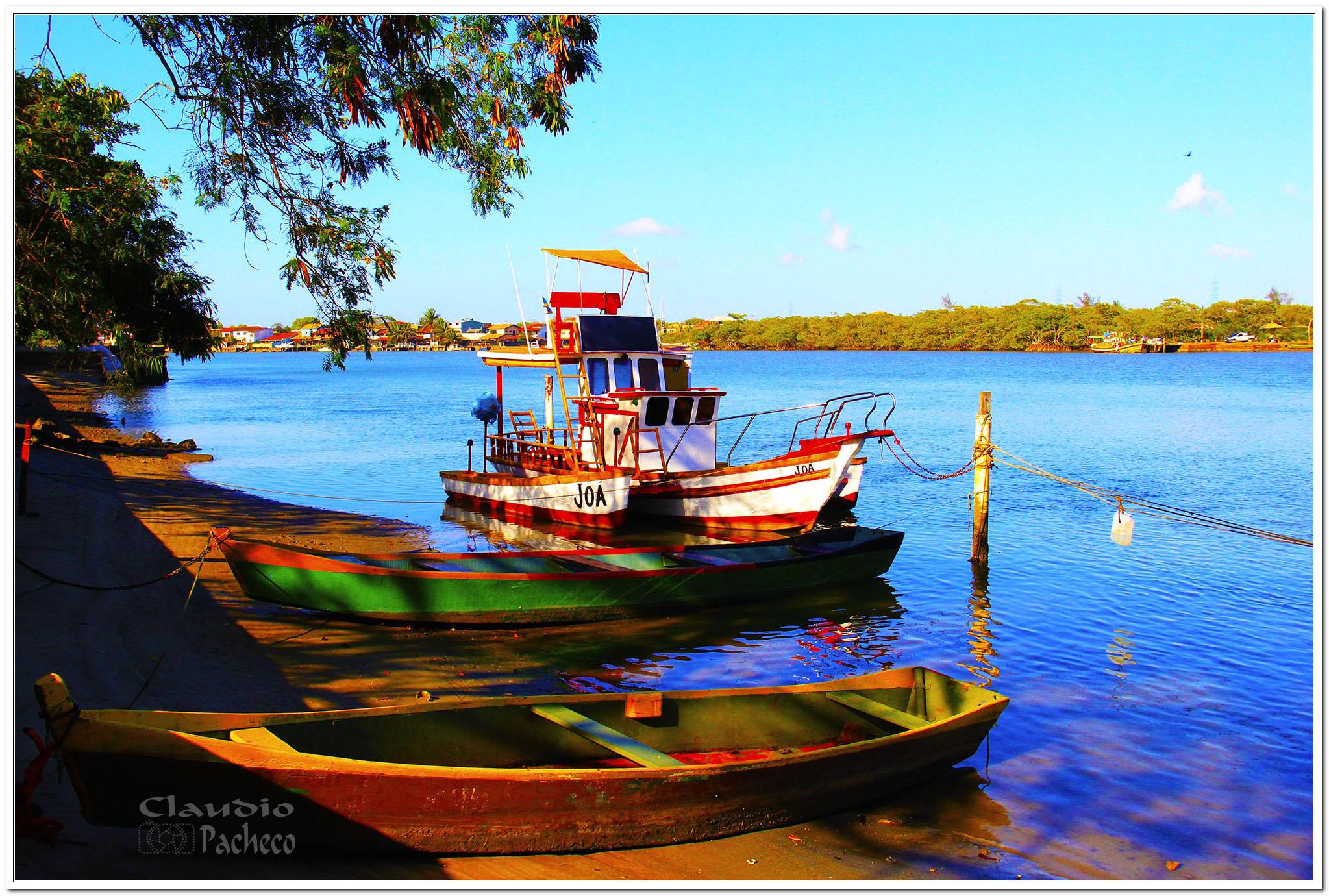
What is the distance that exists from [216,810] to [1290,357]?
174 meters

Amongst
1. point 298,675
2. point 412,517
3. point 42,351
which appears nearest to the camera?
point 298,675

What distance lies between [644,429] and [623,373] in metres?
1.60

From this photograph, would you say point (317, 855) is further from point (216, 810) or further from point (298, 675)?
point (298, 675)

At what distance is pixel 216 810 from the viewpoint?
4930 millimetres

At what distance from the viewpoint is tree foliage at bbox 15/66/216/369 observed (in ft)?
33.2

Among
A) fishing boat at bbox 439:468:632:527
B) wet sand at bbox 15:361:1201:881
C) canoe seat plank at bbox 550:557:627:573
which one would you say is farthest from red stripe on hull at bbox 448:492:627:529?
canoe seat plank at bbox 550:557:627:573

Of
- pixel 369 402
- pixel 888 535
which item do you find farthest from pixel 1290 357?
pixel 888 535

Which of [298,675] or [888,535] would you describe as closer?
[298,675]

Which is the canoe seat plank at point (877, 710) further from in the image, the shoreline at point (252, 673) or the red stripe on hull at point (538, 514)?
the red stripe on hull at point (538, 514)

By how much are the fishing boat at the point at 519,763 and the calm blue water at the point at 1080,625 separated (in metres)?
1.34

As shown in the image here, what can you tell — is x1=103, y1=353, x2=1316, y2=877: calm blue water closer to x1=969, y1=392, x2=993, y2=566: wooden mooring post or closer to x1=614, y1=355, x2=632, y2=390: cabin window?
x1=969, y1=392, x2=993, y2=566: wooden mooring post

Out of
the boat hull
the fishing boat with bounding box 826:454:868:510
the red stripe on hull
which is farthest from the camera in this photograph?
the red stripe on hull

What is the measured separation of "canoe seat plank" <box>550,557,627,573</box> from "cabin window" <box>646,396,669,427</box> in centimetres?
750

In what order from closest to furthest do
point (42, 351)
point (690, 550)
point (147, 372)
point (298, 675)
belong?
point (298, 675) < point (147, 372) < point (690, 550) < point (42, 351)
